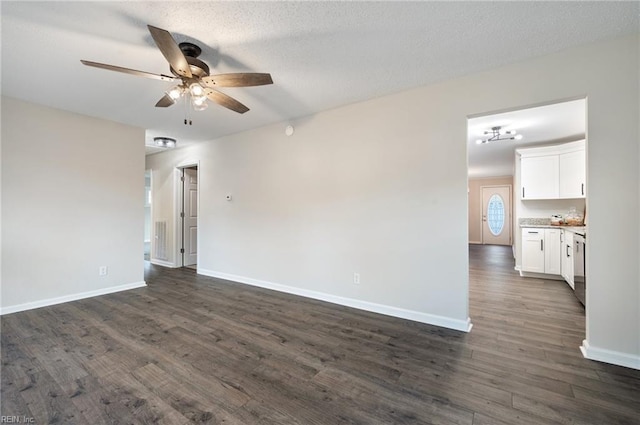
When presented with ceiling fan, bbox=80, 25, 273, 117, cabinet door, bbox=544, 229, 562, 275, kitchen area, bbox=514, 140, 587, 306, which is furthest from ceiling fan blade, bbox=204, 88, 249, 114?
cabinet door, bbox=544, 229, 562, 275

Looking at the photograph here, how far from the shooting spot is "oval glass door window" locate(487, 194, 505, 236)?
945cm

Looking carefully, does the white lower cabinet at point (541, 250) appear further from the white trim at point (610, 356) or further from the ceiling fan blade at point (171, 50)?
the ceiling fan blade at point (171, 50)

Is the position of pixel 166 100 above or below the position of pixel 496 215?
above

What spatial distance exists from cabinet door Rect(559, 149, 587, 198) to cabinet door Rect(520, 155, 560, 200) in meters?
0.08

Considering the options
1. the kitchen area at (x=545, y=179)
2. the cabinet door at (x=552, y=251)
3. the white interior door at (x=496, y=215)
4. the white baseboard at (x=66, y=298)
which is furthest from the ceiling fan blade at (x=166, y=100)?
the white interior door at (x=496, y=215)

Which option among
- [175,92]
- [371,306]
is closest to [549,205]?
[371,306]

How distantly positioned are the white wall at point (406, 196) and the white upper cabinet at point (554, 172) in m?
Result: 3.24

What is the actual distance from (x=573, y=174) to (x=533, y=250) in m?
1.48

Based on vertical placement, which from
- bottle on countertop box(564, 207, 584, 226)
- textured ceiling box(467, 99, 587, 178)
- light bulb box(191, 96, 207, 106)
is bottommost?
bottle on countertop box(564, 207, 584, 226)

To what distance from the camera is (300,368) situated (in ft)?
6.74

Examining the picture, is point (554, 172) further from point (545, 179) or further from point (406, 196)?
point (406, 196)

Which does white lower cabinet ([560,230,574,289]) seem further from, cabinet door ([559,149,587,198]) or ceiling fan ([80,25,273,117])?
ceiling fan ([80,25,273,117])

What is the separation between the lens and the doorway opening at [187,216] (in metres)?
5.78

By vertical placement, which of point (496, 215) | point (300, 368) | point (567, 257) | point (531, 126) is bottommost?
point (300, 368)
